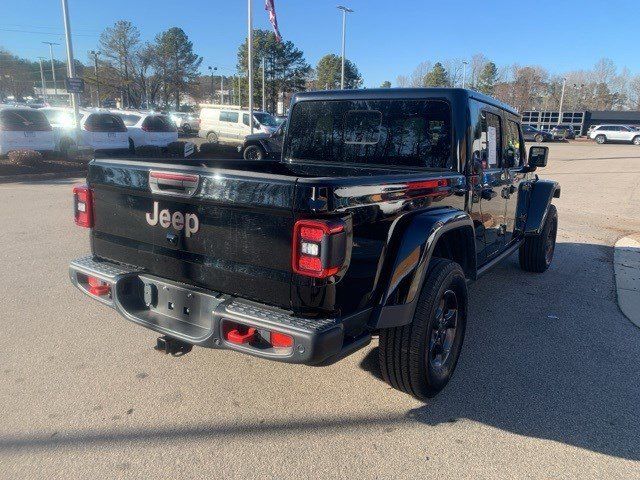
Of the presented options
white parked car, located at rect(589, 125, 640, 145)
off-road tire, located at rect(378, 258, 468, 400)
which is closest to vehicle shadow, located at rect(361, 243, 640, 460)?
off-road tire, located at rect(378, 258, 468, 400)

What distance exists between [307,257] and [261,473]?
112 cm

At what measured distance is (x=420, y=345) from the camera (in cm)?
286

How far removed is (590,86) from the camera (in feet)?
348

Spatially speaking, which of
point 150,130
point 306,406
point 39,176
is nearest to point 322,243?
point 306,406

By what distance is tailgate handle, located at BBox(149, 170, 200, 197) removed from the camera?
2630 mm

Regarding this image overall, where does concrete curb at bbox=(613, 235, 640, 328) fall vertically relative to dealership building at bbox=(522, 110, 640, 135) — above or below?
below

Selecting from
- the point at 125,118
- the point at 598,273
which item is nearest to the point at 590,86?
the point at 125,118

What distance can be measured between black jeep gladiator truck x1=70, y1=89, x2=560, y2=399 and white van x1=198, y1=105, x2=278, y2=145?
22523mm

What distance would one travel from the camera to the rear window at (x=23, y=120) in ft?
46.4

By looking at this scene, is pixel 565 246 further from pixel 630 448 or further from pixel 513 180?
pixel 630 448

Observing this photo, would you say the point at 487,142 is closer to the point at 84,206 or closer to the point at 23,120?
the point at 84,206

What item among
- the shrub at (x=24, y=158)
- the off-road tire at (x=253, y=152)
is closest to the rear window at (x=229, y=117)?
the off-road tire at (x=253, y=152)

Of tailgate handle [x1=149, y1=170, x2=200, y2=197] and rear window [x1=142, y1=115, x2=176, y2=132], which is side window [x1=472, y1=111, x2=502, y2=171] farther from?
rear window [x1=142, y1=115, x2=176, y2=132]

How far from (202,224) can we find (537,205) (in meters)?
4.17
